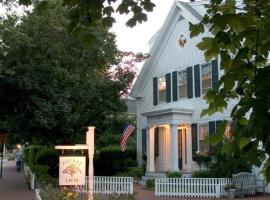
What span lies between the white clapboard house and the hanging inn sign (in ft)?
36.5

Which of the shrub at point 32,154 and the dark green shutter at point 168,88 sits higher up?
the dark green shutter at point 168,88

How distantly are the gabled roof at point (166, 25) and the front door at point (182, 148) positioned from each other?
4.69m

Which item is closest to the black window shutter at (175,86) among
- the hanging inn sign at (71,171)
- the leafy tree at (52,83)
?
the leafy tree at (52,83)

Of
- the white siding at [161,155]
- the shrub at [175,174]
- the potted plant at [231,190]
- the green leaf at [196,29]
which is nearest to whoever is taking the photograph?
the green leaf at [196,29]

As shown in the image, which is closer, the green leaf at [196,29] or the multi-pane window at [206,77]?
the green leaf at [196,29]

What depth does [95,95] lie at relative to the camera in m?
25.2

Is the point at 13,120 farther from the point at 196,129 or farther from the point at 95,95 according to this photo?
the point at 196,129

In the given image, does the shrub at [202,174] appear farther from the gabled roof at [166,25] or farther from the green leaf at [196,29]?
the green leaf at [196,29]

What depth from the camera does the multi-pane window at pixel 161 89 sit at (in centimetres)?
2775

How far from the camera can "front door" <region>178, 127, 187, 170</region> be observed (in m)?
25.7

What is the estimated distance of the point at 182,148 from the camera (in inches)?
1023

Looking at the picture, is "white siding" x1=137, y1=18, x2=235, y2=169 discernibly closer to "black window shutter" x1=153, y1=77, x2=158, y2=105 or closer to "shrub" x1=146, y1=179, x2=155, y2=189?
"black window shutter" x1=153, y1=77, x2=158, y2=105

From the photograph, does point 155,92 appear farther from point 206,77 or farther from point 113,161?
point 113,161

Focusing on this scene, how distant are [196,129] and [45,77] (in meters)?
8.06
